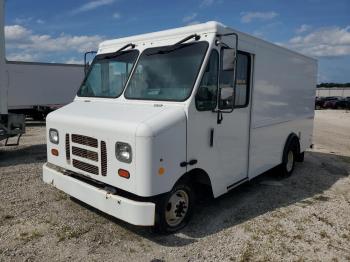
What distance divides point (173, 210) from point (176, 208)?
0.07 meters

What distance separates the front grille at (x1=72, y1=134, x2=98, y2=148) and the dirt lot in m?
1.22

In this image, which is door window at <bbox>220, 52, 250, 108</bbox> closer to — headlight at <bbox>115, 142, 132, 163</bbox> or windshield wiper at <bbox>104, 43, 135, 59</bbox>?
windshield wiper at <bbox>104, 43, 135, 59</bbox>

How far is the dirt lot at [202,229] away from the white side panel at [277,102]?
2.68 ft

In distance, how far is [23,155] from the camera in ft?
30.8

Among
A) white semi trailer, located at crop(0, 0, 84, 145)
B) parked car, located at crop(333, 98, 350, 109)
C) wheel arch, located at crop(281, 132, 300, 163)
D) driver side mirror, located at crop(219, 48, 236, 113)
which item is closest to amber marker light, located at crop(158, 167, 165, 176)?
driver side mirror, located at crop(219, 48, 236, 113)

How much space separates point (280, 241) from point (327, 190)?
2.82 meters

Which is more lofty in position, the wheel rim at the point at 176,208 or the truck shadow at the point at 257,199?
the wheel rim at the point at 176,208

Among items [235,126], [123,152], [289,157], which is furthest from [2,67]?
[289,157]

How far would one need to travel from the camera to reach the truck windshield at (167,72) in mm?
4324

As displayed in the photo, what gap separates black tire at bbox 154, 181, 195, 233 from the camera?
13.3ft

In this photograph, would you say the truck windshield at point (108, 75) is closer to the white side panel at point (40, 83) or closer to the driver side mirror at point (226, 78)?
the driver side mirror at point (226, 78)

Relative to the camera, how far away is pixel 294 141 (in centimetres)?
768

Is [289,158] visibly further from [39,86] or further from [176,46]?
[39,86]

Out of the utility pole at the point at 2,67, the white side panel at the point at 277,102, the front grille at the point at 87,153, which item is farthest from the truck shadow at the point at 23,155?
the white side panel at the point at 277,102
